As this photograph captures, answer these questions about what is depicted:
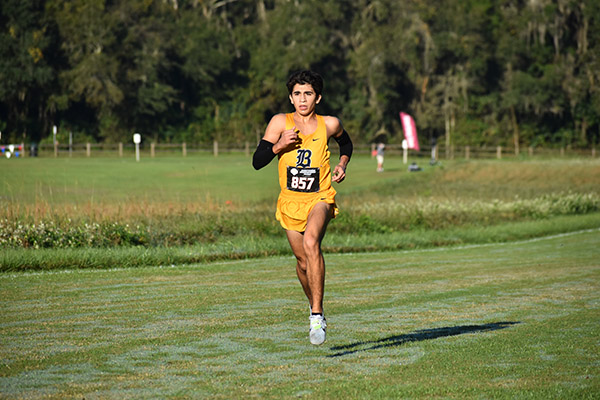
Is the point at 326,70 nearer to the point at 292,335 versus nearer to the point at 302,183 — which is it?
the point at 292,335

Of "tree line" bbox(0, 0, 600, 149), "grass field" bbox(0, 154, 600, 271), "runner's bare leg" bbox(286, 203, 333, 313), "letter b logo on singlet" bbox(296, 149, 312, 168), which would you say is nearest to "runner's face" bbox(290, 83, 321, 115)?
"letter b logo on singlet" bbox(296, 149, 312, 168)

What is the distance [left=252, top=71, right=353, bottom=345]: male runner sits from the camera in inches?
340

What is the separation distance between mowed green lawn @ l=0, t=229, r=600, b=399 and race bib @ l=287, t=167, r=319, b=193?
1.59 metres

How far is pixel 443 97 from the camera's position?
86.6 meters

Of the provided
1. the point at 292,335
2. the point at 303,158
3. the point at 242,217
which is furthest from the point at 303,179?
the point at 242,217

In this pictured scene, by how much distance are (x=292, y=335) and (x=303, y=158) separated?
6.79 ft

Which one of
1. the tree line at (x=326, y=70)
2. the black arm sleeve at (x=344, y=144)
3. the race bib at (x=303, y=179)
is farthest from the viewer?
the tree line at (x=326, y=70)

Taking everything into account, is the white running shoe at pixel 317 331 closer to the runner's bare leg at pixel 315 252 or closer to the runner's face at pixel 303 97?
the runner's bare leg at pixel 315 252

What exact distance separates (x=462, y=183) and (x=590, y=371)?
37681 mm

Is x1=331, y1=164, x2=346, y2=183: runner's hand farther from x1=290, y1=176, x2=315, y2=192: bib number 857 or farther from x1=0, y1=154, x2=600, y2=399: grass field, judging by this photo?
x1=0, y1=154, x2=600, y2=399: grass field

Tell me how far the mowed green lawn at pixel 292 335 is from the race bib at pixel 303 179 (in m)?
1.59

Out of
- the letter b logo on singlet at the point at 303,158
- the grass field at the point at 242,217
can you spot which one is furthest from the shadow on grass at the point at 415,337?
the grass field at the point at 242,217

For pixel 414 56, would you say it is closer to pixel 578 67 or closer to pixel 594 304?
pixel 578 67

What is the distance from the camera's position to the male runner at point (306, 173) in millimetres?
8641
